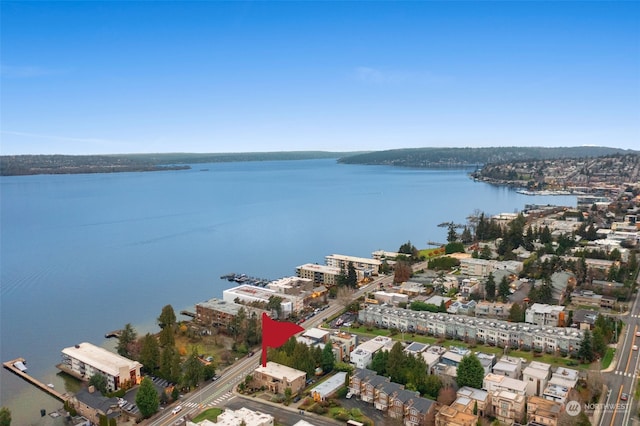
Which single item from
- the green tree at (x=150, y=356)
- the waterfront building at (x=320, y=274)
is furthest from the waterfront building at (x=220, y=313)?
the waterfront building at (x=320, y=274)

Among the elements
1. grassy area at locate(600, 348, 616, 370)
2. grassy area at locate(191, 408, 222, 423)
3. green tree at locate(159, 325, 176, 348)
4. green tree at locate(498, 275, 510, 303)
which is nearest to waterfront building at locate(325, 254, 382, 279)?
green tree at locate(498, 275, 510, 303)

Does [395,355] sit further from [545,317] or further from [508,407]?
[545,317]

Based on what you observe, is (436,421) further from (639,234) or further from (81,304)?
(639,234)

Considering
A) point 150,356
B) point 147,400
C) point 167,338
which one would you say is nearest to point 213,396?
point 147,400

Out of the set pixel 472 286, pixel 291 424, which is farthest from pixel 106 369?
pixel 472 286

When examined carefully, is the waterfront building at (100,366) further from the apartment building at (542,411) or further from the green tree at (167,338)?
the apartment building at (542,411)
